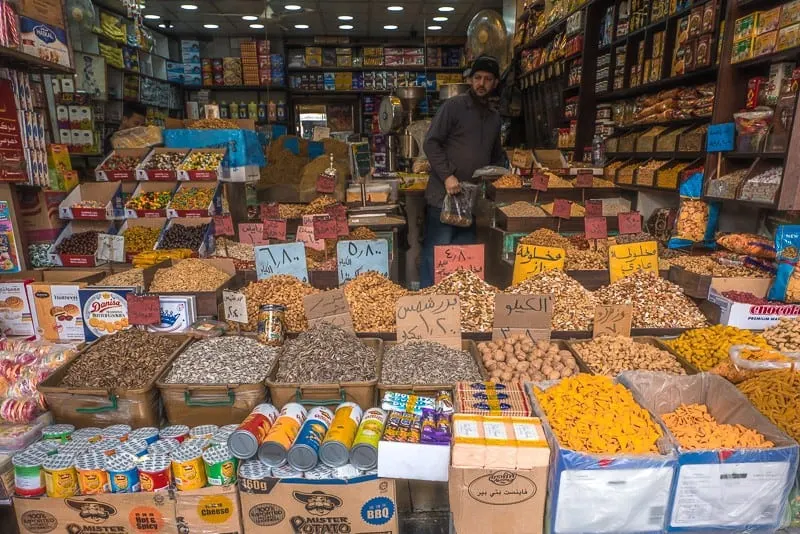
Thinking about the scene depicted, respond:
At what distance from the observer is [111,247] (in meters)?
2.90

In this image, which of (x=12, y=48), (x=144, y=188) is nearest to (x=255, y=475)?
(x=12, y=48)

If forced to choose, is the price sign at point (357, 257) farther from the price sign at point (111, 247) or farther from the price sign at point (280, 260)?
the price sign at point (111, 247)

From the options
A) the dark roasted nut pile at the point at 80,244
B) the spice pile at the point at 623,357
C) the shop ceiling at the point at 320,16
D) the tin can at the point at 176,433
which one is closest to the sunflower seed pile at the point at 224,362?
the tin can at the point at 176,433

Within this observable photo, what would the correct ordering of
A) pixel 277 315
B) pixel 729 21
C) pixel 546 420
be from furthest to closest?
1. pixel 729 21
2. pixel 277 315
3. pixel 546 420

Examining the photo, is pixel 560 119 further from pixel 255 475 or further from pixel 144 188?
pixel 255 475

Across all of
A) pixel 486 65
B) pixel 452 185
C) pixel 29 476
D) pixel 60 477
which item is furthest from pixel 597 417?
pixel 486 65

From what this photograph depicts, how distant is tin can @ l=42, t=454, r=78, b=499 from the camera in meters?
1.46

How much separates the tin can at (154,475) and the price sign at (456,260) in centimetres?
134

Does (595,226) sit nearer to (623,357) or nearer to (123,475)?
(623,357)

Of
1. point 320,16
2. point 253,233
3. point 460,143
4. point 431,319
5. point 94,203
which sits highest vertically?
point 320,16

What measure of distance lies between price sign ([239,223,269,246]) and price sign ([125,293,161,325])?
78cm

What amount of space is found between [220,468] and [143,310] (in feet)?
2.83

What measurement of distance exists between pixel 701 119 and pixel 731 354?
2.41m

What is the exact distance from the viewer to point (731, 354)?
1.69 meters
